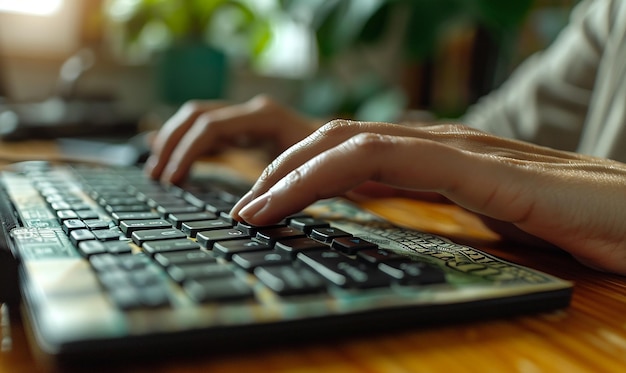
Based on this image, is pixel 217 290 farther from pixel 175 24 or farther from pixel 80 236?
pixel 175 24

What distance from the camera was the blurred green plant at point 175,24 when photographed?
58.6 inches

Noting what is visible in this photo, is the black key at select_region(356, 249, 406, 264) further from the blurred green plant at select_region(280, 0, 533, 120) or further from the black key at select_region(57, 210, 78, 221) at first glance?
the blurred green plant at select_region(280, 0, 533, 120)

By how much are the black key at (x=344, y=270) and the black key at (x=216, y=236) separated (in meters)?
0.05

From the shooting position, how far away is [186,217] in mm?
428

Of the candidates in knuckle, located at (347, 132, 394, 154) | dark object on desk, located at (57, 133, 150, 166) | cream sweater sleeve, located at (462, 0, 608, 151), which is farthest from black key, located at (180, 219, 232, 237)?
cream sweater sleeve, located at (462, 0, 608, 151)

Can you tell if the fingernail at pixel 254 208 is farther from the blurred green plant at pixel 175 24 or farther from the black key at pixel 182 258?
the blurred green plant at pixel 175 24

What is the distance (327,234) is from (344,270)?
9cm

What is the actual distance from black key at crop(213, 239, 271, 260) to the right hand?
0.36 meters

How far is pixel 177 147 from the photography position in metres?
0.75

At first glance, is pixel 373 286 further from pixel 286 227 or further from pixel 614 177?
pixel 614 177

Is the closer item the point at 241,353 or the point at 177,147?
the point at 241,353

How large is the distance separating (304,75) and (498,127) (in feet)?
3.30

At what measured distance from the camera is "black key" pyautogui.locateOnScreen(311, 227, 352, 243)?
1.25 ft

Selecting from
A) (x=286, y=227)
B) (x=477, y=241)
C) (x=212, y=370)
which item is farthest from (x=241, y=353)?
(x=477, y=241)
